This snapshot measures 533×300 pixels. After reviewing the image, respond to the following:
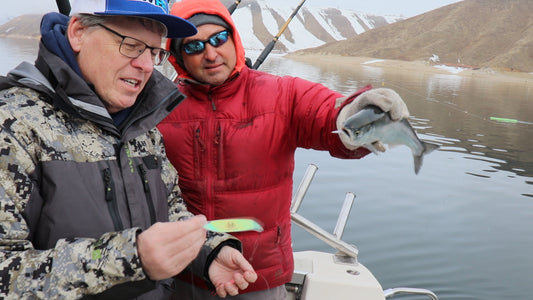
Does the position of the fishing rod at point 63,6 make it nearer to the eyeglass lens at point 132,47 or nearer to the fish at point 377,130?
the eyeglass lens at point 132,47

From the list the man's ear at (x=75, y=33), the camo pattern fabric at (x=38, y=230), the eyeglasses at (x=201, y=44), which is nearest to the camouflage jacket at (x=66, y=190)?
the camo pattern fabric at (x=38, y=230)

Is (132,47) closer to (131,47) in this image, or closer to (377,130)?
(131,47)

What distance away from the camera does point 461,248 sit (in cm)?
740

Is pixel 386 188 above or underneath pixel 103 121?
underneath

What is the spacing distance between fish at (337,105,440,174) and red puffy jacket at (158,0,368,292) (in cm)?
47

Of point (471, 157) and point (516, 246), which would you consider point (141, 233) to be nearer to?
point (516, 246)

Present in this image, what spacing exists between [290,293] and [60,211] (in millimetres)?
2225

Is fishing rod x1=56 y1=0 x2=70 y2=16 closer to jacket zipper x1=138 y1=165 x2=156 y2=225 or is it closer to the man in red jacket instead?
the man in red jacket

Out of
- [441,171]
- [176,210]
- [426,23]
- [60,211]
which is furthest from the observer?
[426,23]

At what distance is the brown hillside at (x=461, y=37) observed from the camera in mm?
87562

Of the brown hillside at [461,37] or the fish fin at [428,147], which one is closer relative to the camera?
the fish fin at [428,147]

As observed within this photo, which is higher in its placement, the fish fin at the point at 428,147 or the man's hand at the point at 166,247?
the fish fin at the point at 428,147

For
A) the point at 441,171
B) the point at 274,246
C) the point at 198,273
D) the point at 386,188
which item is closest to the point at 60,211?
the point at 198,273

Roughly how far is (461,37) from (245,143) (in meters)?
111
